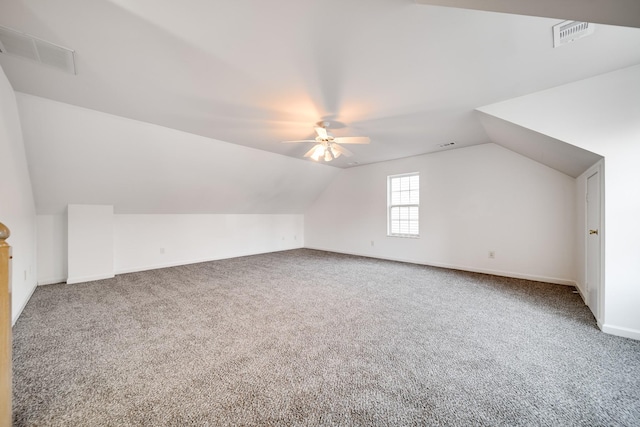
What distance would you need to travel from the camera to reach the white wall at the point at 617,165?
2131mm

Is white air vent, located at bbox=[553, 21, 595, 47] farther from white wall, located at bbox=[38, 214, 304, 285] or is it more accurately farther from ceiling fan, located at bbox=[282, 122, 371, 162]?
white wall, located at bbox=[38, 214, 304, 285]

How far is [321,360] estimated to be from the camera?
1.86 m

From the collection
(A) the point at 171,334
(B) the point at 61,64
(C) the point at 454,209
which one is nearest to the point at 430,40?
(B) the point at 61,64

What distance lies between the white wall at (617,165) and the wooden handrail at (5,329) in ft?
14.0

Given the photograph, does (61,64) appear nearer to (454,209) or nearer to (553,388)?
(553,388)

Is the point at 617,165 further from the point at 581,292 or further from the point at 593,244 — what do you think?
the point at 581,292

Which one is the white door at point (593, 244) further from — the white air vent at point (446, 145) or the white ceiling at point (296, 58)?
the white air vent at point (446, 145)

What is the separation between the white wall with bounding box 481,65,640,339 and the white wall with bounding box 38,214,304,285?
20.8 feet

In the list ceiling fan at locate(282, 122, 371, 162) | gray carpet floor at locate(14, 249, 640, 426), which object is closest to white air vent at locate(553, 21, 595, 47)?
ceiling fan at locate(282, 122, 371, 162)

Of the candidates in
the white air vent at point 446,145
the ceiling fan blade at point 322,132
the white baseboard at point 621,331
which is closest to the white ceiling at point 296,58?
the ceiling fan blade at point 322,132

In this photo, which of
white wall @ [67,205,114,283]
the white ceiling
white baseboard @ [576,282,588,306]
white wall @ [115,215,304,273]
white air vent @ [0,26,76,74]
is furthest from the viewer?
white wall @ [115,215,304,273]

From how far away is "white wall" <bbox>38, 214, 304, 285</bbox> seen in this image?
3984 mm

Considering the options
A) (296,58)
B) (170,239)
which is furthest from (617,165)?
(170,239)

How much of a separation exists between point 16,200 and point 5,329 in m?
2.63
